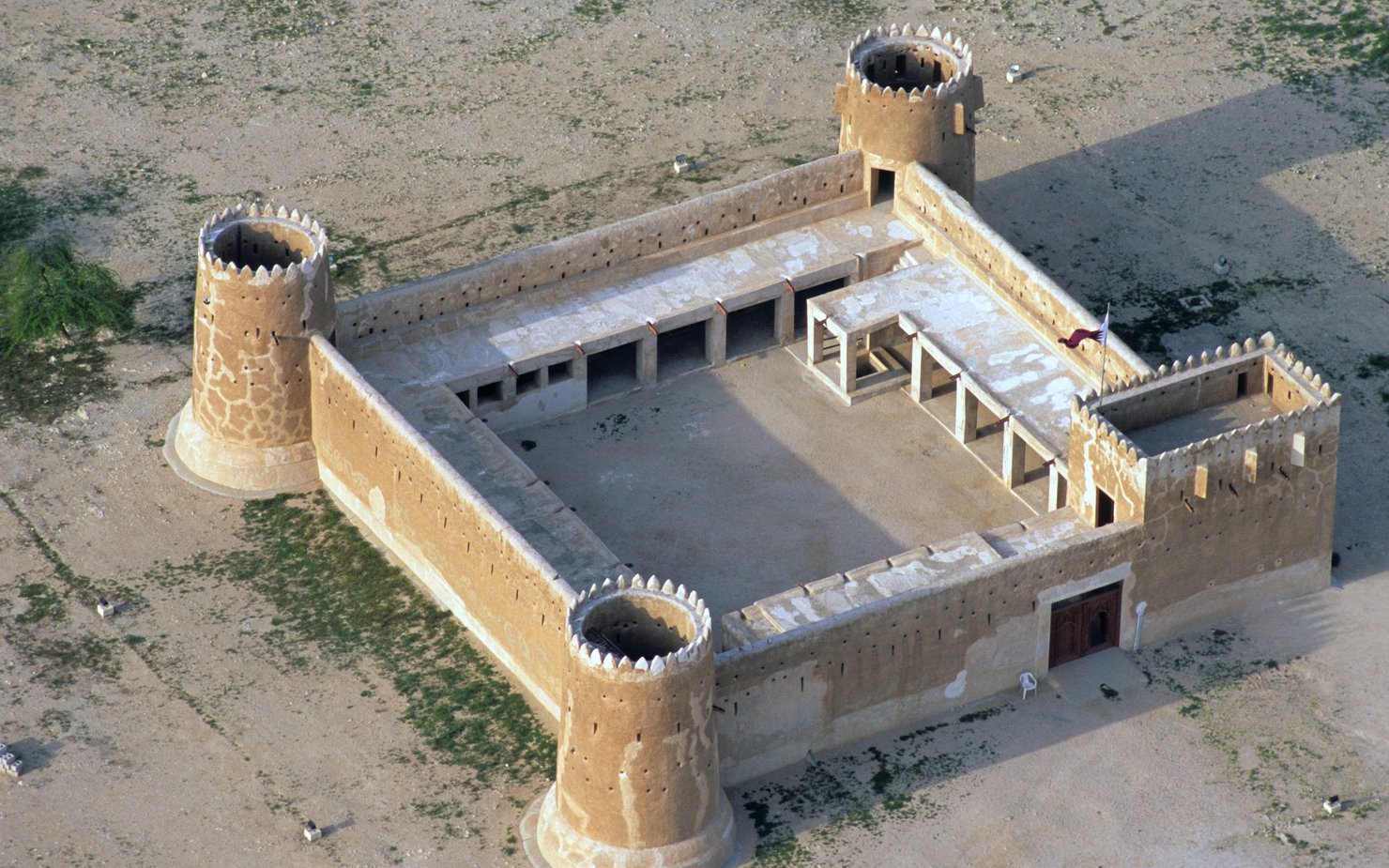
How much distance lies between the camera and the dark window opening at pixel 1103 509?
74.7 meters

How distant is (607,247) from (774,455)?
8.11 m

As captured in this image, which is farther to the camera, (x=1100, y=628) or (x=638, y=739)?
(x=1100, y=628)

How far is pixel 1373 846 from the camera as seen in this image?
70.2m

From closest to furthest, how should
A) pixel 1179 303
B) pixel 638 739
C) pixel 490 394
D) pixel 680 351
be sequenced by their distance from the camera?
pixel 638 739
pixel 490 394
pixel 680 351
pixel 1179 303

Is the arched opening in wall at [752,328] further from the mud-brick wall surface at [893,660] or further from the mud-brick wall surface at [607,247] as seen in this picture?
the mud-brick wall surface at [893,660]

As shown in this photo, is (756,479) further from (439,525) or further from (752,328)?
(439,525)

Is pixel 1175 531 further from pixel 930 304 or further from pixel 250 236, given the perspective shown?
pixel 250 236

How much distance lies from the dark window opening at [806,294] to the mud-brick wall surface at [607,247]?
95.2 inches

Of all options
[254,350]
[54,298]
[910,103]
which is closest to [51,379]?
[54,298]

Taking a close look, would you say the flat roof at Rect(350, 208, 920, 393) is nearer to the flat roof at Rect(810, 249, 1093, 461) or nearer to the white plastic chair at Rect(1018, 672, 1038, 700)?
the flat roof at Rect(810, 249, 1093, 461)

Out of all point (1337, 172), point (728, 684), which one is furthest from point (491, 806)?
point (1337, 172)

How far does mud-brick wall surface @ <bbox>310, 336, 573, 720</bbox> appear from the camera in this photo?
7306cm

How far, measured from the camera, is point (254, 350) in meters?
79.9

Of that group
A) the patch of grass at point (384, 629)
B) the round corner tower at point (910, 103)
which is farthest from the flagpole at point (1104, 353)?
the patch of grass at point (384, 629)
